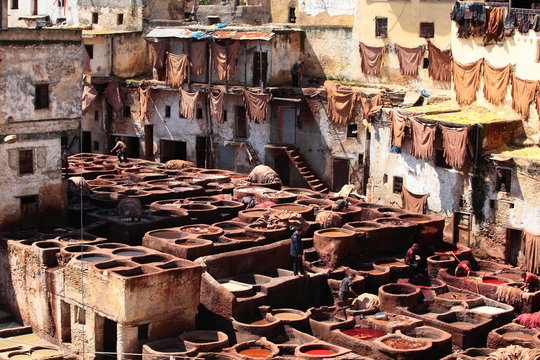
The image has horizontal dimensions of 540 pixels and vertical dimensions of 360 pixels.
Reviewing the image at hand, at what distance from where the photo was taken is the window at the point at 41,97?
127 feet

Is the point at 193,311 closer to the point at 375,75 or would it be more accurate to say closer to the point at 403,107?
the point at 403,107

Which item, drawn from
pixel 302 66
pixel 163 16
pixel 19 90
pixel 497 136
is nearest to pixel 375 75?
pixel 302 66

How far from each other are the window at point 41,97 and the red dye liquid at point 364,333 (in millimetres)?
13793

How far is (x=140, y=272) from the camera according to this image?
109 feet

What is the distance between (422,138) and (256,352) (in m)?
15.3

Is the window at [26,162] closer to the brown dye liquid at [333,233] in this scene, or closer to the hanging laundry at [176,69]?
the brown dye liquid at [333,233]

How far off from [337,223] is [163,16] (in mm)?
23018

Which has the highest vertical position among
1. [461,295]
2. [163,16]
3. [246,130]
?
[163,16]

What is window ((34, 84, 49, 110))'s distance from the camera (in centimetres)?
3884

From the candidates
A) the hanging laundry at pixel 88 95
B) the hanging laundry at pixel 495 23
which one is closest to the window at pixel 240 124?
the hanging laundry at pixel 88 95

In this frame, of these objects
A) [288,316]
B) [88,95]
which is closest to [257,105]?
[88,95]

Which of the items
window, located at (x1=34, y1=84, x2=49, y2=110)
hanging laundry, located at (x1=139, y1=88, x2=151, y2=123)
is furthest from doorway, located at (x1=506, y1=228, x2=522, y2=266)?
hanging laundry, located at (x1=139, y1=88, x2=151, y2=123)

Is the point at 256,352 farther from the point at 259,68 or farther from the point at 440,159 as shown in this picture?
the point at 259,68

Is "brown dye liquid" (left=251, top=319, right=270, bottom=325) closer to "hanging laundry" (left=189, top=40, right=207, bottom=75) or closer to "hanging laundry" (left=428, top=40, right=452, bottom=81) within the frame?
"hanging laundry" (left=428, top=40, right=452, bottom=81)
